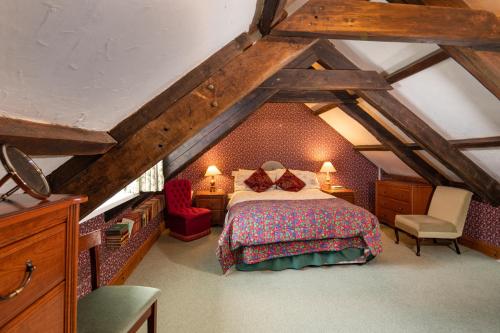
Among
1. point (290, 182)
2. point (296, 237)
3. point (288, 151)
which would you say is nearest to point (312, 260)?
point (296, 237)

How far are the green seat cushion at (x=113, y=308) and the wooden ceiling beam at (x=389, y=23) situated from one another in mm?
1831

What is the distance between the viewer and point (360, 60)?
323cm

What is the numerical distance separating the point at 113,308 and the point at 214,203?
355 cm

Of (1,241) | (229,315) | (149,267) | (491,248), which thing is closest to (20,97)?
(1,241)

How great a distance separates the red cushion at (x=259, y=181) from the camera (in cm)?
485

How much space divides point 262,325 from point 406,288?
1.58 meters

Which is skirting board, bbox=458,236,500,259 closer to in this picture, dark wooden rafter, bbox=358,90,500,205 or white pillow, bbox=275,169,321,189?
dark wooden rafter, bbox=358,90,500,205

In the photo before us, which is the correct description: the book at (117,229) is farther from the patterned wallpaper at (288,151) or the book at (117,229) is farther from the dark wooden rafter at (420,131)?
the dark wooden rafter at (420,131)

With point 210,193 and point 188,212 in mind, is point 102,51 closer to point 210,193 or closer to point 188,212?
point 188,212

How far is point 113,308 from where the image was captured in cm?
138

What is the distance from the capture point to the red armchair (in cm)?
421

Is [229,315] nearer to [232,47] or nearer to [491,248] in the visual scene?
[232,47]

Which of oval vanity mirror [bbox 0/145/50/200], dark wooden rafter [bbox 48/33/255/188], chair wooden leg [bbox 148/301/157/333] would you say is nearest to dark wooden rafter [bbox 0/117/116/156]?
oval vanity mirror [bbox 0/145/50/200]

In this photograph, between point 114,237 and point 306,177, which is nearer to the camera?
point 114,237
